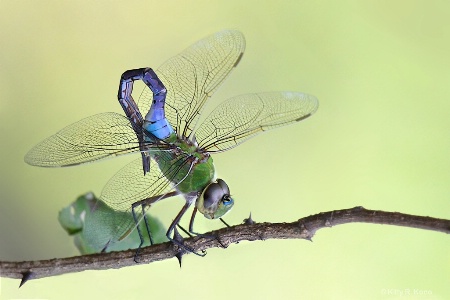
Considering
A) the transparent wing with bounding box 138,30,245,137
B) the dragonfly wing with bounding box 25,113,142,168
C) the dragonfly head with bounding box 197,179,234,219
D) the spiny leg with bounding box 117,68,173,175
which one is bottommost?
the dragonfly head with bounding box 197,179,234,219

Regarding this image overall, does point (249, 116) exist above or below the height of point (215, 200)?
above

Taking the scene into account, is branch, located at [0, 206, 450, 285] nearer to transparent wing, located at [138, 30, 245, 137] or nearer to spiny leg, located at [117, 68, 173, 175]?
spiny leg, located at [117, 68, 173, 175]

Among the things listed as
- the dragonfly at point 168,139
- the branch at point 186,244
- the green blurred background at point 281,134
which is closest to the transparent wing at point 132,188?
the dragonfly at point 168,139

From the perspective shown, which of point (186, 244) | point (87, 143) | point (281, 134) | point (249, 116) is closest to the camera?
point (186, 244)

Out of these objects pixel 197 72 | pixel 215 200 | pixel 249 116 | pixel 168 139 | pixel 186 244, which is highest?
pixel 197 72

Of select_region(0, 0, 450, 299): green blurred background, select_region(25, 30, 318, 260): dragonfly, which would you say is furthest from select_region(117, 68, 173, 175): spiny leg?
select_region(0, 0, 450, 299): green blurred background

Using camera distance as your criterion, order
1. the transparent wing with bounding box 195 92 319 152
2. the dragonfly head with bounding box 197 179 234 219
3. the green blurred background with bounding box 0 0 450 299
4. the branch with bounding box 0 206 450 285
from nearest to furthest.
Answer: the branch with bounding box 0 206 450 285 → the dragonfly head with bounding box 197 179 234 219 → the transparent wing with bounding box 195 92 319 152 → the green blurred background with bounding box 0 0 450 299

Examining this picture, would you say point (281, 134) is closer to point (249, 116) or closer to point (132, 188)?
point (249, 116)

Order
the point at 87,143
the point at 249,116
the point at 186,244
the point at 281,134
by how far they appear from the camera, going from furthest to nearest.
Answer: the point at 281,134 → the point at 249,116 → the point at 87,143 → the point at 186,244

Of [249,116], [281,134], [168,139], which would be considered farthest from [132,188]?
[281,134]
